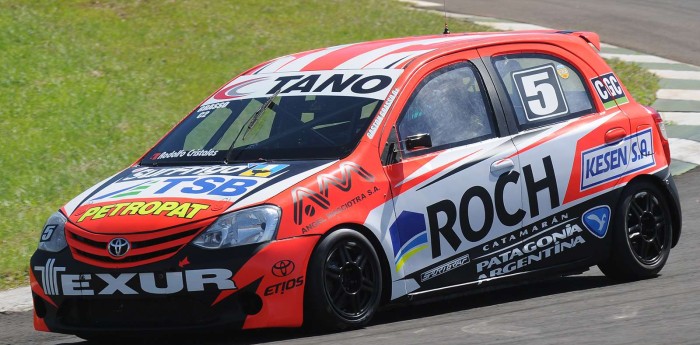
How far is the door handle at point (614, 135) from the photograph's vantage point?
24.7 ft

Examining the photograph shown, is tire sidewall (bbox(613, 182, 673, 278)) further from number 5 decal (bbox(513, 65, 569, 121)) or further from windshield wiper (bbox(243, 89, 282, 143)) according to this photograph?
windshield wiper (bbox(243, 89, 282, 143))

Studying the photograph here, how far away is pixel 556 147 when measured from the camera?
23.9ft

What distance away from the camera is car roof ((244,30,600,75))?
712 centimetres

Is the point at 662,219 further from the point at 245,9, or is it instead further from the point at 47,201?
the point at 245,9

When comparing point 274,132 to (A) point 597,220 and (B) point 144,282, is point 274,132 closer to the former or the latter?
(B) point 144,282

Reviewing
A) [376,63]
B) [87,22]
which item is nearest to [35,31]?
[87,22]

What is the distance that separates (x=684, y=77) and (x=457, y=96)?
967cm

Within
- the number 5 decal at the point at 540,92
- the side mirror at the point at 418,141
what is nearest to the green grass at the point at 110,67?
the side mirror at the point at 418,141

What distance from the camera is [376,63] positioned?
281 inches

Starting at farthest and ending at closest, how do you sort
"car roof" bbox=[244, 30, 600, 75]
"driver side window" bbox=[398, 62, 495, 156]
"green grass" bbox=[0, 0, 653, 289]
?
"green grass" bbox=[0, 0, 653, 289], "car roof" bbox=[244, 30, 600, 75], "driver side window" bbox=[398, 62, 495, 156]

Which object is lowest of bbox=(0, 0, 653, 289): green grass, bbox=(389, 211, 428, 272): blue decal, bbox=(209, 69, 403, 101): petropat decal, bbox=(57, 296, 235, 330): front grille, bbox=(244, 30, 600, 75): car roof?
bbox=(0, 0, 653, 289): green grass

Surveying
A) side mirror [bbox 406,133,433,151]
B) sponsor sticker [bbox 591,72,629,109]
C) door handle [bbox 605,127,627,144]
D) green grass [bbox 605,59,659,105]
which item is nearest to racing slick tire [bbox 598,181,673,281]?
door handle [bbox 605,127,627,144]

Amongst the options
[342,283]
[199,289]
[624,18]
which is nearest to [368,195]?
[342,283]

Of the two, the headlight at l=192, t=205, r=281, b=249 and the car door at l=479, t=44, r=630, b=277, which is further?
the car door at l=479, t=44, r=630, b=277
